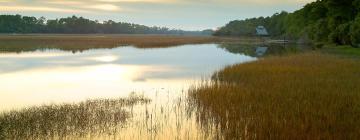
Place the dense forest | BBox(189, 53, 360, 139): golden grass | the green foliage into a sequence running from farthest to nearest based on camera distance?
1. the dense forest
2. the green foliage
3. BBox(189, 53, 360, 139): golden grass

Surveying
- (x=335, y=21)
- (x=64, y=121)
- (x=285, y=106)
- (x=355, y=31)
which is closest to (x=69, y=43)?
(x=335, y=21)

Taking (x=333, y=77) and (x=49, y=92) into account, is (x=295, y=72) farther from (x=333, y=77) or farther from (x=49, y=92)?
(x=49, y=92)

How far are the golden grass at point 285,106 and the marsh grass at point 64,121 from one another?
332 centimetres

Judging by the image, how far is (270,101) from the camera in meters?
18.7

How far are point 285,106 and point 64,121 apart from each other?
795cm

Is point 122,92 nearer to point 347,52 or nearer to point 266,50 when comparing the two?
point 347,52

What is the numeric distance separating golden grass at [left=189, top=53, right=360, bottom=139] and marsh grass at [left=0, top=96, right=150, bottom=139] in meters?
3.32

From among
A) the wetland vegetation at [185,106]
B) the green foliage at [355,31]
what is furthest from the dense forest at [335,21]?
the wetland vegetation at [185,106]

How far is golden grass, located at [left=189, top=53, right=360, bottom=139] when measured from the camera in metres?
13.9

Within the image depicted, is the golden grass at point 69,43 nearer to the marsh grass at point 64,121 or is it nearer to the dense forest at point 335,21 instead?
the dense forest at point 335,21

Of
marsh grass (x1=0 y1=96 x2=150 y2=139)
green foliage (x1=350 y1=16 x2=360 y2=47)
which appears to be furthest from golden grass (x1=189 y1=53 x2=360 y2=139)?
green foliage (x1=350 y1=16 x2=360 y2=47)

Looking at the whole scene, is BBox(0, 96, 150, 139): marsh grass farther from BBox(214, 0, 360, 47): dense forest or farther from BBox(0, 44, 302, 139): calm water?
BBox(214, 0, 360, 47): dense forest

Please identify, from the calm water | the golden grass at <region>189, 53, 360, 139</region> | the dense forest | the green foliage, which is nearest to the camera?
the golden grass at <region>189, 53, 360, 139</region>

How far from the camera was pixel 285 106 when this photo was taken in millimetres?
17438
